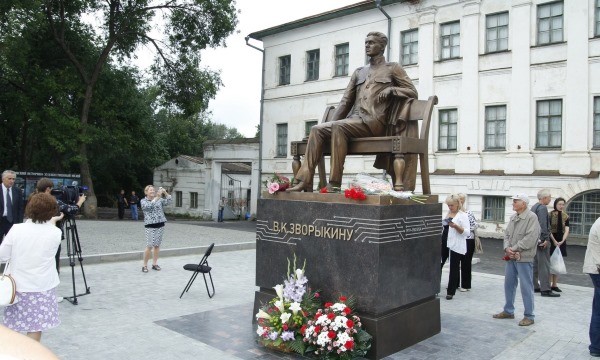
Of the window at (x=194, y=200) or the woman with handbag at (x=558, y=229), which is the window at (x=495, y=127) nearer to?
the woman with handbag at (x=558, y=229)

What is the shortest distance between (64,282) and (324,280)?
5220 millimetres

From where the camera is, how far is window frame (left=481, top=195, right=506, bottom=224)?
1966cm

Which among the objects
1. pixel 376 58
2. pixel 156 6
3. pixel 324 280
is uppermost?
pixel 156 6

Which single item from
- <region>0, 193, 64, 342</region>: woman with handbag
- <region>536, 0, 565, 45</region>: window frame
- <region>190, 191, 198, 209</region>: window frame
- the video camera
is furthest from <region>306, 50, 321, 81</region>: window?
<region>0, 193, 64, 342</region>: woman with handbag

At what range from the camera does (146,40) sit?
2681 centimetres

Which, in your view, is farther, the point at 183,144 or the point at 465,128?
the point at 183,144

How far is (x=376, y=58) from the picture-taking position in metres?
6.46

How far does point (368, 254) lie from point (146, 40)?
80.5 ft

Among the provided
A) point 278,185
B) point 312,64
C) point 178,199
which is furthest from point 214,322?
point 178,199

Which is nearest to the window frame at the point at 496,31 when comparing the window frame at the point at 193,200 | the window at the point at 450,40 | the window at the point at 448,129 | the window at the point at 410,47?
the window at the point at 450,40

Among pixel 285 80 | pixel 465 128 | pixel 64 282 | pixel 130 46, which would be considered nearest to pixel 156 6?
pixel 130 46

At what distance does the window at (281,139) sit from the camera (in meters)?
27.5

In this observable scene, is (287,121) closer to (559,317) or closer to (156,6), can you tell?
(156,6)

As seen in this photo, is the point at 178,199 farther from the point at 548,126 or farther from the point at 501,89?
the point at 548,126
